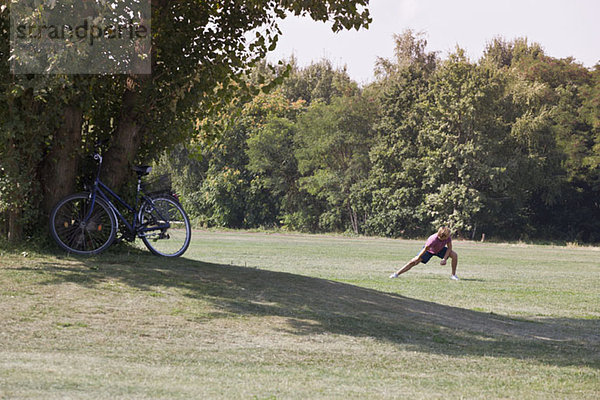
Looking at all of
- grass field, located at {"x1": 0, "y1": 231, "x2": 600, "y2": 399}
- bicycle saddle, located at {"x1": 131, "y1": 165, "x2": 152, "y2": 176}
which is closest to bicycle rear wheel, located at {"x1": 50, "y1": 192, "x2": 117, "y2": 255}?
grass field, located at {"x1": 0, "y1": 231, "x2": 600, "y2": 399}

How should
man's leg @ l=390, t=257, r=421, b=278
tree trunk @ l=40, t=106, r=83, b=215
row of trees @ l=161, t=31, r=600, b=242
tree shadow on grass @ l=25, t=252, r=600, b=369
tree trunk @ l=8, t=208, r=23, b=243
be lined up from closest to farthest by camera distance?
tree shadow on grass @ l=25, t=252, r=600, b=369, tree trunk @ l=8, t=208, r=23, b=243, tree trunk @ l=40, t=106, r=83, b=215, man's leg @ l=390, t=257, r=421, b=278, row of trees @ l=161, t=31, r=600, b=242

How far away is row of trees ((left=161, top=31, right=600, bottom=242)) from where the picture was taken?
46.2 m

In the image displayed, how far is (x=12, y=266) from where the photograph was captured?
389 inches

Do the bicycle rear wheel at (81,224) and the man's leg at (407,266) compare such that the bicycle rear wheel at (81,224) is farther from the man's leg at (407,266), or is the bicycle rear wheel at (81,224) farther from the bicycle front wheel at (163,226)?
the man's leg at (407,266)

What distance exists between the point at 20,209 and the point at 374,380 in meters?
6.52

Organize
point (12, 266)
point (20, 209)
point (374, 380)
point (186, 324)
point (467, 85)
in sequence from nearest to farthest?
point (374, 380)
point (186, 324)
point (12, 266)
point (20, 209)
point (467, 85)

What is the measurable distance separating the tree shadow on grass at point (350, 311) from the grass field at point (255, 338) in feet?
0.10

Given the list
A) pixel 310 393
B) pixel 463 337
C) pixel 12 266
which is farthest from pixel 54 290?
pixel 463 337

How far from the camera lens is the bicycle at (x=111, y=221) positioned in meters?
10.8

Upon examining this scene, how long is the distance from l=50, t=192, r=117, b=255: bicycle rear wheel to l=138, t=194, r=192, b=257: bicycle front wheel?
1.90ft

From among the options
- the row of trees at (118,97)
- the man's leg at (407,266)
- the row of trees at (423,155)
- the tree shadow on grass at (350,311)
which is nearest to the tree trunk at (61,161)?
the row of trees at (118,97)

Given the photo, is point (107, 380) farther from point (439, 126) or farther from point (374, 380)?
point (439, 126)

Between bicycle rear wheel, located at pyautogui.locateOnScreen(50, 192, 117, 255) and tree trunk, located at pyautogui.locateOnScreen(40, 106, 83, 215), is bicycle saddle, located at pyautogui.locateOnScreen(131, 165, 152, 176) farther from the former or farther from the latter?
tree trunk, located at pyautogui.locateOnScreen(40, 106, 83, 215)

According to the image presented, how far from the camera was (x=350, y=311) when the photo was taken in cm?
995
